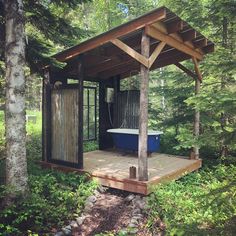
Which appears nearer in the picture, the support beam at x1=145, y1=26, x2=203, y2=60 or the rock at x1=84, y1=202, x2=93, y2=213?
the rock at x1=84, y1=202, x2=93, y2=213

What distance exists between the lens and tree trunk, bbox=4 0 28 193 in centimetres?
439

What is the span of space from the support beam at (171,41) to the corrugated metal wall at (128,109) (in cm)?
217

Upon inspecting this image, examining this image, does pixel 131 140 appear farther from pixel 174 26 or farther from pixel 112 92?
pixel 174 26

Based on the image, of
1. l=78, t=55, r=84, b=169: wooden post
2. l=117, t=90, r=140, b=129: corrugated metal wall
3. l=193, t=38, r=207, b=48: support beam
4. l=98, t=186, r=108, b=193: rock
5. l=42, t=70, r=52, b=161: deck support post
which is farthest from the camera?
l=117, t=90, r=140, b=129: corrugated metal wall

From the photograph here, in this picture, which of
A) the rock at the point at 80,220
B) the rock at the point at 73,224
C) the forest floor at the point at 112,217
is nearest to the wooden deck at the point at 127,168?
the forest floor at the point at 112,217

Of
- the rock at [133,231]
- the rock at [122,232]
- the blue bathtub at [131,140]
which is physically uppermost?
the blue bathtub at [131,140]

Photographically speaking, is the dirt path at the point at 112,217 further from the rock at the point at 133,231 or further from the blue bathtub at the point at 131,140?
the blue bathtub at the point at 131,140

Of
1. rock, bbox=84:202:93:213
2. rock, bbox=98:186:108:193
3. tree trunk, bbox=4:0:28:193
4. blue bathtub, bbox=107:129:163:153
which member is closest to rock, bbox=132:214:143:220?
rock, bbox=84:202:93:213

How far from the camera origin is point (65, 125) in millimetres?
6535

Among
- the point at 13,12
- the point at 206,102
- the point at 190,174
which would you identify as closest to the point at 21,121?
the point at 13,12

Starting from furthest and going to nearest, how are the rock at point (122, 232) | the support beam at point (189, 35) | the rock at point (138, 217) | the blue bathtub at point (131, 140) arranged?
the blue bathtub at point (131, 140) < the support beam at point (189, 35) < the rock at point (138, 217) < the rock at point (122, 232)

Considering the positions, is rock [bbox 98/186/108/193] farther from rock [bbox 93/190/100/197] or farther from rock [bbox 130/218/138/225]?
rock [bbox 130/218/138/225]

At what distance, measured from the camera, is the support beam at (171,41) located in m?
5.24

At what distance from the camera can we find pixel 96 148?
31.1 ft
